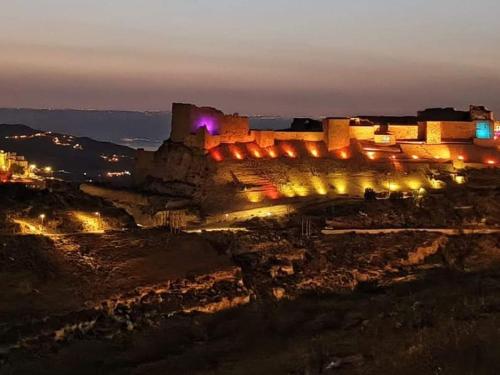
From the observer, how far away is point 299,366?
1426 centimetres

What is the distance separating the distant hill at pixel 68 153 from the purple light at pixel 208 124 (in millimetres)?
39039

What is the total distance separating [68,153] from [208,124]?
61.1 meters

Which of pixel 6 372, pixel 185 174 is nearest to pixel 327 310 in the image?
pixel 6 372

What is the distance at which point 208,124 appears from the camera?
124ft

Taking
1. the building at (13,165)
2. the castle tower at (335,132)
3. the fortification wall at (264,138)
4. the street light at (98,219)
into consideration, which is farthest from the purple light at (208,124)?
the building at (13,165)

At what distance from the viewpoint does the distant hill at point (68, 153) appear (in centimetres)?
8350

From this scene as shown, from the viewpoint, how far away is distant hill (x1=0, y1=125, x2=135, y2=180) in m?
83.5

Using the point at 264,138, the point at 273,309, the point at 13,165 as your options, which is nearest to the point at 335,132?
the point at 264,138

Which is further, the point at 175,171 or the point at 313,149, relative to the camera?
the point at 313,149

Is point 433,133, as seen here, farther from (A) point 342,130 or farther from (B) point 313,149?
(B) point 313,149

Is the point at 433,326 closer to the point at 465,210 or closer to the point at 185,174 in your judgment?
the point at 465,210

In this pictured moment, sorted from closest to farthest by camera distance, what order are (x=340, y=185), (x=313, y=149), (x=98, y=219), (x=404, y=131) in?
(x=98, y=219)
(x=340, y=185)
(x=313, y=149)
(x=404, y=131)

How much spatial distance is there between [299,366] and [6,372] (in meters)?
6.46

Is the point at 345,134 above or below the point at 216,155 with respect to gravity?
above
